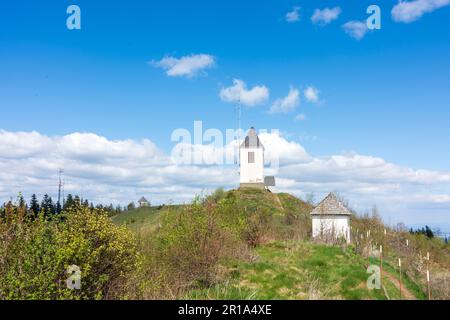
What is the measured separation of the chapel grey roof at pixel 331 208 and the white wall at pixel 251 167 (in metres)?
26.5

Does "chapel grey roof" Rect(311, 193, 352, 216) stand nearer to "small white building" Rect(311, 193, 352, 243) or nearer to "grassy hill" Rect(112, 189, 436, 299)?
"small white building" Rect(311, 193, 352, 243)

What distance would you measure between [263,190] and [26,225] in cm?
5617

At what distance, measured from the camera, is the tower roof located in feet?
229

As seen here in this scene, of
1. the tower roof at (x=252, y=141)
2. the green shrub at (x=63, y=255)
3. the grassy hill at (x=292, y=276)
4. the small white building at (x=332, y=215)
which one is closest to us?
the green shrub at (x=63, y=255)

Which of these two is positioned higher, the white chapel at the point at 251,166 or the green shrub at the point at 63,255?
the white chapel at the point at 251,166

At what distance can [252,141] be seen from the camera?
70.2 metres

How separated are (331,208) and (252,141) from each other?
3023 cm

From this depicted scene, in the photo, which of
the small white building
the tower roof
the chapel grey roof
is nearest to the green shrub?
the small white building

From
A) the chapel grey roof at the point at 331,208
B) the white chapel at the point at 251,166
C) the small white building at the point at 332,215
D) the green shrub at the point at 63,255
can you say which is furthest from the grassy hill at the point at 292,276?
the white chapel at the point at 251,166

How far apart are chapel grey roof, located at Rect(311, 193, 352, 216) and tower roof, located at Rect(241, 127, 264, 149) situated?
92.9 feet

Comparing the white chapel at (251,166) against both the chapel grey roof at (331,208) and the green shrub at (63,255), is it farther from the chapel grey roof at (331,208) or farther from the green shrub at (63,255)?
the green shrub at (63,255)

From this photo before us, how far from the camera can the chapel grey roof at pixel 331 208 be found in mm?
40719
